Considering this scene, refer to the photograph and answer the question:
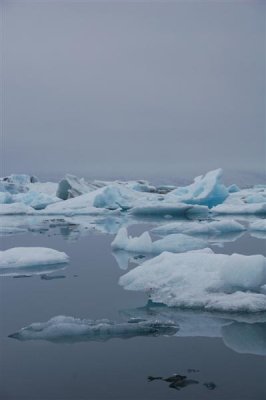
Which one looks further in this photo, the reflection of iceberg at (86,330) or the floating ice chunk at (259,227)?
the floating ice chunk at (259,227)

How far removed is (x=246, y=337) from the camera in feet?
9.60

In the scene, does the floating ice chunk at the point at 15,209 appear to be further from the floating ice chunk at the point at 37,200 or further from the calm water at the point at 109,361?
the calm water at the point at 109,361

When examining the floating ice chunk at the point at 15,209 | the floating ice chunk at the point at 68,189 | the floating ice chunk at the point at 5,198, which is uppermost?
the floating ice chunk at the point at 68,189

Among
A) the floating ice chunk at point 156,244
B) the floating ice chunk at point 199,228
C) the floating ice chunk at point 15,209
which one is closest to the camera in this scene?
the floating ice chunk at point 156,244

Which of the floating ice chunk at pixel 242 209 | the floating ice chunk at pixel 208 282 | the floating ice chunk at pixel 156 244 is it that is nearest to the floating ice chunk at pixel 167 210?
the floating ice chunk at pixel 242 209

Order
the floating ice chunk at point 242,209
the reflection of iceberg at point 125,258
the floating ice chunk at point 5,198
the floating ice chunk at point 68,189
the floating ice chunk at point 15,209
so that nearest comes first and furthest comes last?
the reflection of iceberg at point 125,258
the floating ice chunk at point 242,209
the floating ice chunk at point 15,209
the floating ice chunk at point 5,198
the floating ice chunk at point 68,189

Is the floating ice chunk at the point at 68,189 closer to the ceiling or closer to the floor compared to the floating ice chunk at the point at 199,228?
closer to the ceiling

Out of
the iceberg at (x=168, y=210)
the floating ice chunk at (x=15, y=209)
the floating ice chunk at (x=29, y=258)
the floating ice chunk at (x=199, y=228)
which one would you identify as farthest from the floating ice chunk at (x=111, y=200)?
the floating ice chunk at (x=29, y=258)

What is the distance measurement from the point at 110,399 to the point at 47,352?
67 centimetres

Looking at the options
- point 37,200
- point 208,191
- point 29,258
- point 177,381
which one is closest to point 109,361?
point 177,381

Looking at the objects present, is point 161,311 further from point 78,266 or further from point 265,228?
point 265,228

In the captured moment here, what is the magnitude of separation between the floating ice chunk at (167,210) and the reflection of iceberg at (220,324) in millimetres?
9703

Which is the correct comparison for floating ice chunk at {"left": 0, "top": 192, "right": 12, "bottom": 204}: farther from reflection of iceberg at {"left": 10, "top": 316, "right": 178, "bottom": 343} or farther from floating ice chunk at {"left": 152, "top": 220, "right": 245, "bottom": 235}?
reflection of iceberg at {"left": 10, "top": 316, "right": 178, "bottom": 343}

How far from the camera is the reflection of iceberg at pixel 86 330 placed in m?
2.90
